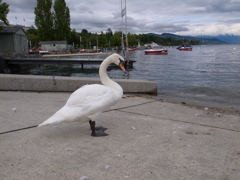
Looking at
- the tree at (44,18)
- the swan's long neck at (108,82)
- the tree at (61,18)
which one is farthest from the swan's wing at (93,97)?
the tree at (61,18)

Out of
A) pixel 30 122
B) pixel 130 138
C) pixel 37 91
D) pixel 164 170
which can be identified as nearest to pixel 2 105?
pixel 30 122

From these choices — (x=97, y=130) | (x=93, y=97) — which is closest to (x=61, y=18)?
(x=97, y=130)

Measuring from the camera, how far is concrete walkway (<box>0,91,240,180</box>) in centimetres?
292

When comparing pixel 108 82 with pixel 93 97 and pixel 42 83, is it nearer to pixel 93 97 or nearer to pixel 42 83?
pixel 93 97

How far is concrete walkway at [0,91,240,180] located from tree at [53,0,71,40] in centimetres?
8202

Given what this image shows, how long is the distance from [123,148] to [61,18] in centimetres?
8470

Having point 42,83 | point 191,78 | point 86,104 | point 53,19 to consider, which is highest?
point 53,19

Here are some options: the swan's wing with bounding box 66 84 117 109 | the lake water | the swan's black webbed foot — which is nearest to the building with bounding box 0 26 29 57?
the lake water

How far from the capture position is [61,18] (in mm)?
82562

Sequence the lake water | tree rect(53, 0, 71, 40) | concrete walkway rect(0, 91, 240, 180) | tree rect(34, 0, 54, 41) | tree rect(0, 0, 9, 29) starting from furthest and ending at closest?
tree rect(53, 0, 71, 40), tree rect(34, 0, 54, 41), tree rect(0, 0, 9, 29), the lake water, concrete walkway rect(0, 91, 240, 180)

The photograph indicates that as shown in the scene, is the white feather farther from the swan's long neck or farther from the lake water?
the lake water

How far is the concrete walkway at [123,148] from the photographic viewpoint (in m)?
2.92

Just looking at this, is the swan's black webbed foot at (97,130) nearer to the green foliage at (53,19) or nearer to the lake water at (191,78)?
the lake water at (191,78)

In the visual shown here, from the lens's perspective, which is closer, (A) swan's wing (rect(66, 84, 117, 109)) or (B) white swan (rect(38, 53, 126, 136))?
(B) white swan (rect(38, 53, 126, 136))
